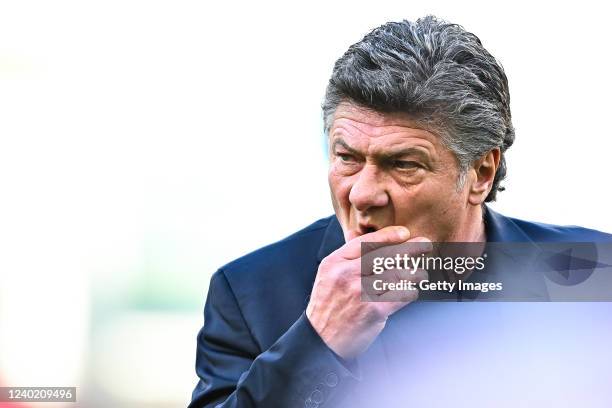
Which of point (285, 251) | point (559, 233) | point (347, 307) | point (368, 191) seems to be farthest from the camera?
point (559, 233)

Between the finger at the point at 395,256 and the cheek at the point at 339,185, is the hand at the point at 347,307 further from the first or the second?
the cheek at the point at 339,185

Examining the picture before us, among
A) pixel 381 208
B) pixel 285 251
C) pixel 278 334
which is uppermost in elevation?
pixel 381 208

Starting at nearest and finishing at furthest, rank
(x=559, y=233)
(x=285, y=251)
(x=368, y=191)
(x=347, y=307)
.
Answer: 1. (x=347, y=307)
2. (x=368, y=191)
3. (x=285, y=251)
4. (x=559, y=233)

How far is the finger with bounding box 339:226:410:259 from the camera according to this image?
2061 millimetres

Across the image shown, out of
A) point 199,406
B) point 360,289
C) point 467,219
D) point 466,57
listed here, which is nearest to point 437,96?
point 466,57

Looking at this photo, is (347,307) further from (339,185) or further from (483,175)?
(483,175)

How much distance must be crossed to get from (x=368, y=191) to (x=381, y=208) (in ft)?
0.18

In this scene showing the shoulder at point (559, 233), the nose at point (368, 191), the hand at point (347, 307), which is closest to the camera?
the hand at point (347, 307)

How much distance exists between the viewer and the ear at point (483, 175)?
8.12ft

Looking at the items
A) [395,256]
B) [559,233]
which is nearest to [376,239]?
[395,256]

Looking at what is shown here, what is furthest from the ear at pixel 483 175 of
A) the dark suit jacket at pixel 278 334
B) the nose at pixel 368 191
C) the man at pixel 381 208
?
the nose at pixel 368 191

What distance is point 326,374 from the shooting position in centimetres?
202

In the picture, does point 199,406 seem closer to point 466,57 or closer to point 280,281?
point 280,281

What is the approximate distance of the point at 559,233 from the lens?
2709 mm
